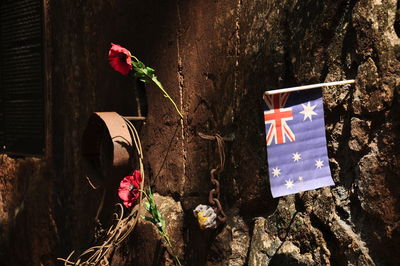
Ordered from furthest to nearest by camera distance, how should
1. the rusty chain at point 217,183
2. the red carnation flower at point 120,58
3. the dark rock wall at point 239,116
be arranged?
1. the red carnation flower at point 120,58
2. the rusty chain at point 217,183
3. the dark rock wall at point 239,116

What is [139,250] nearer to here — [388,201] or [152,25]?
[152,25]

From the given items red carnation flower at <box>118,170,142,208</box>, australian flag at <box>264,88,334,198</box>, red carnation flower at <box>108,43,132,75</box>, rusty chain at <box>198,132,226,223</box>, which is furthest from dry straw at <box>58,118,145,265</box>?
australian flag at <box>264,88,334,198</box>

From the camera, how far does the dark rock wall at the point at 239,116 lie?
1.57 meters

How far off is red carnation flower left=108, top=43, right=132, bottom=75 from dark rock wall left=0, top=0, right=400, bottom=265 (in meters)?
0.17

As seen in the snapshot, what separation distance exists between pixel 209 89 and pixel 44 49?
1520 millimetres

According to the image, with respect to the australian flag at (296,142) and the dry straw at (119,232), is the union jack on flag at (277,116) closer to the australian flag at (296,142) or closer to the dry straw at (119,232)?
the australian flag at (296,142)

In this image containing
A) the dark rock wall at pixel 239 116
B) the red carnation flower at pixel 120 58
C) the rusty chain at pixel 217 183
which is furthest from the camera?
the red carnation flower at pixel 120 58

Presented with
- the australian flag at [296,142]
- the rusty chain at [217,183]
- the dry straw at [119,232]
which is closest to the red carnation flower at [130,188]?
the dry straw at [119,232]

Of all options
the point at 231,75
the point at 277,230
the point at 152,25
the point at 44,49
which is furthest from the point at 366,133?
the point at 44,49

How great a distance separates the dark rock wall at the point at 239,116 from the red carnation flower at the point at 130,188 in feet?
0.34

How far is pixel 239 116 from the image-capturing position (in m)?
1.98

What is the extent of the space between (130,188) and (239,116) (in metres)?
0.61

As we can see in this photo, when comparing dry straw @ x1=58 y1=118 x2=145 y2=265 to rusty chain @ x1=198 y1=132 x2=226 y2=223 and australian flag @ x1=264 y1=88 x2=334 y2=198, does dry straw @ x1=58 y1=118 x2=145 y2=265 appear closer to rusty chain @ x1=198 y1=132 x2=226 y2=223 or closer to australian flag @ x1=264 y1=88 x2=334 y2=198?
rusty chain @ x1=198 y1=132 x2=226 y2=223

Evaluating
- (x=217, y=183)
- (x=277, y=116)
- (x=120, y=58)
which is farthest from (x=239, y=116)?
(x=120, y=58)
